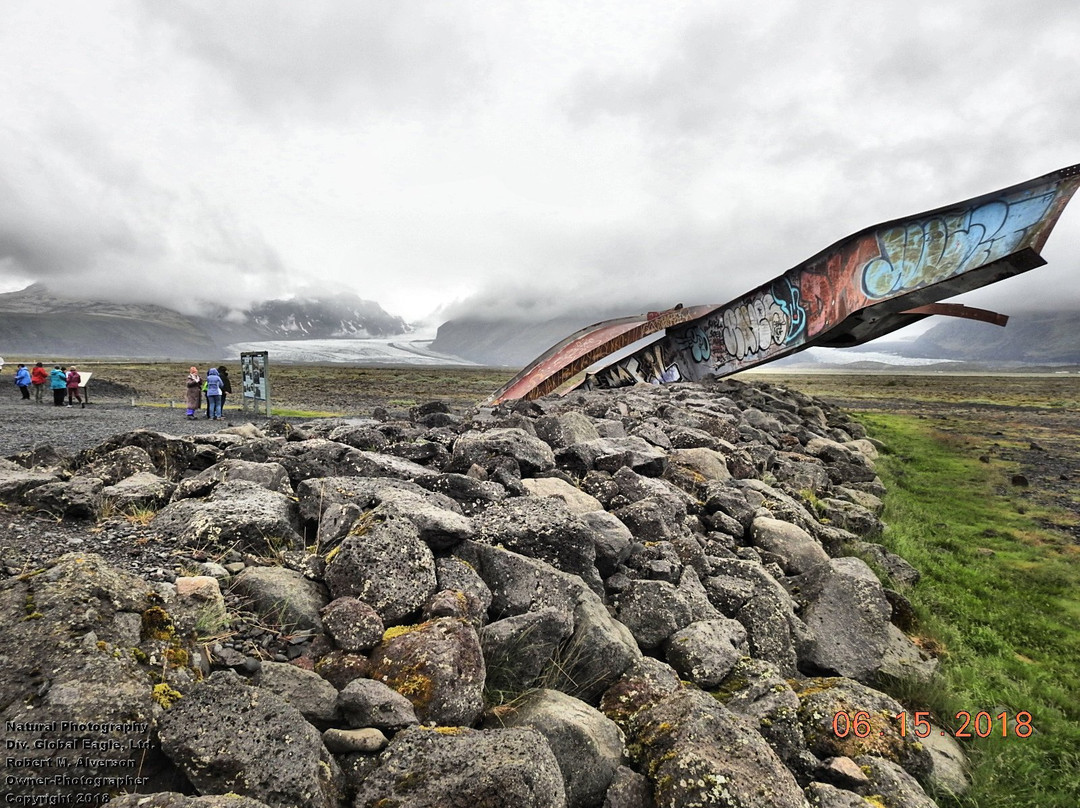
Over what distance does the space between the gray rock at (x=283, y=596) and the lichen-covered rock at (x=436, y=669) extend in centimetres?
46

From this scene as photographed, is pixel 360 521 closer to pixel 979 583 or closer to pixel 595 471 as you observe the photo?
pixel 595 471

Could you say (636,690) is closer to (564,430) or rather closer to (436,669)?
(436,669)

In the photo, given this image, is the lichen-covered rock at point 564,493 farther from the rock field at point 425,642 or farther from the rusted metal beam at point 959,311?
the rusted metal beam at point 959,311

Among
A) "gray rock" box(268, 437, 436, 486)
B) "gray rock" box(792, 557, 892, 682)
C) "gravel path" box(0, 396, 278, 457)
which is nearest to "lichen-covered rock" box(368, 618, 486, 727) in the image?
"gray rock" box(268, 437, 436, 486)

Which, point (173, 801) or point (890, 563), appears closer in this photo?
point (173, 801)

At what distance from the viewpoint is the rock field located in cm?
215

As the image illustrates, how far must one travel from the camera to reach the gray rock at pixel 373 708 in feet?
8.08

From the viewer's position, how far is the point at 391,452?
625 cm

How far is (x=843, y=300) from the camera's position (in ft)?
52.4

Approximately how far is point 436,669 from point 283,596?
1.01 meters

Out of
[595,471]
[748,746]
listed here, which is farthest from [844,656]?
[595,471]

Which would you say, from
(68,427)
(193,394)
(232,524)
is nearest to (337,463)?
(232,524)

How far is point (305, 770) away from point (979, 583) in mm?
8402

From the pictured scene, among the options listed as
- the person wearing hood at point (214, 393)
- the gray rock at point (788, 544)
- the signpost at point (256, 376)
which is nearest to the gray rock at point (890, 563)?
the gray rock at point (788, 544)
